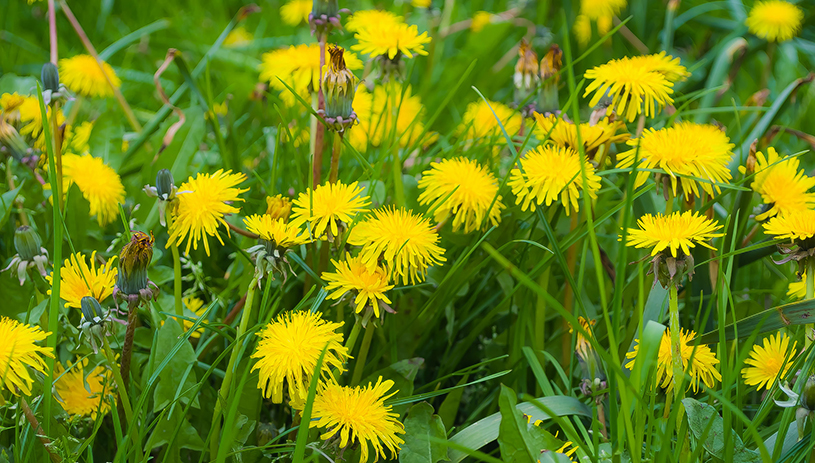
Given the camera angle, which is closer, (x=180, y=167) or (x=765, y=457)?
(x=765, y=457)

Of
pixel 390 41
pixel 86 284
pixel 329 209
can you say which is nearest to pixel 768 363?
pixel 329 209

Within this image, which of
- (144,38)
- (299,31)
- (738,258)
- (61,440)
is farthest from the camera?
(299,31)

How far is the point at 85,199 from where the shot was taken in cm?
110

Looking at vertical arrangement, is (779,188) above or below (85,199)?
above

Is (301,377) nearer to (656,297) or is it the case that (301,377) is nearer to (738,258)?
(656,297)

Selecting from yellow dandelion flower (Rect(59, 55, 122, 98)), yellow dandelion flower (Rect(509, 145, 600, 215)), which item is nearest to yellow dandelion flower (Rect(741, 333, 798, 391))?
yellow dandelion flower (Rect(509, 145, 600, 215))

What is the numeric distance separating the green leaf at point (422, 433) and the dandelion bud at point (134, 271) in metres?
0.35

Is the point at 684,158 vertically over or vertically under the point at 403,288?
over

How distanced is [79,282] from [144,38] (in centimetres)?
152

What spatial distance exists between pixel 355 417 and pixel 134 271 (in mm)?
301

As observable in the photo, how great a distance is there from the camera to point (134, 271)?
747 mm

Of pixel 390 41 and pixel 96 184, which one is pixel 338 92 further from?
pixel 96 184

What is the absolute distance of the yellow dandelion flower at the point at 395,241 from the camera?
30.6 inches

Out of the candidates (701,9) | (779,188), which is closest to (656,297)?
(779,188)
